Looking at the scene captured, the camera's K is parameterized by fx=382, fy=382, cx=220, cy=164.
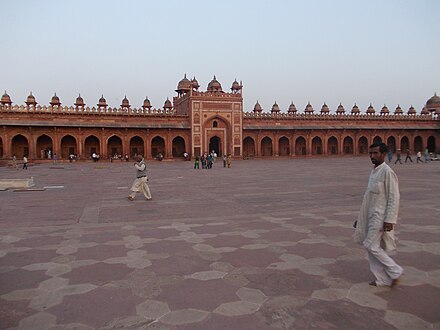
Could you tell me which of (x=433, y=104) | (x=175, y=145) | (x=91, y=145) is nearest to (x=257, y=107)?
(x=175, y=145)

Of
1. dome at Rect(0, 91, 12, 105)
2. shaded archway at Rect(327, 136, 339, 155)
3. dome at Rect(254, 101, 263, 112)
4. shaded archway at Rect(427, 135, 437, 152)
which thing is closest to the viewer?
dome at Rect(0, 91, 12, 105)

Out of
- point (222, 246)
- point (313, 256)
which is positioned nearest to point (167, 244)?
point (222, 246)

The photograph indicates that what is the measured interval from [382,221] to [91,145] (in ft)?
120

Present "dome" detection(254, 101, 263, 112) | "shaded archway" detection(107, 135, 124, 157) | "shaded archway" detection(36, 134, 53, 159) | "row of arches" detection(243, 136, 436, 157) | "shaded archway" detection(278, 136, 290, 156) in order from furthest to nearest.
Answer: "dome" detection(254, 101, 263, 112)
"shaded archway" detection(278, 136, 290, 156)
"row of arches" detection(243, 136, 436, 157)
"shaded archway" detection(107, 135, 124, 157)
"shaded archway" detection(36, 134, 53, 159)

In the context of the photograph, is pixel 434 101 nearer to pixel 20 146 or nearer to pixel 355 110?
pixel 355 110

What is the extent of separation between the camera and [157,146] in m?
39.2

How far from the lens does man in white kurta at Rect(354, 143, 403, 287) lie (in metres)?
3.15

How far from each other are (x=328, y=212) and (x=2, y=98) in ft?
129

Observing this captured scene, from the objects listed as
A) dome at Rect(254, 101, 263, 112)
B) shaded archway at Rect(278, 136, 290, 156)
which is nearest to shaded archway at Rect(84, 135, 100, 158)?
shaded archway at Rect(278, 136, 290, 156)

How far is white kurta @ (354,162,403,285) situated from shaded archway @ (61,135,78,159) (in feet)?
119

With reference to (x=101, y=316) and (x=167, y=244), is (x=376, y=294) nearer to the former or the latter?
(x=101, y=316)

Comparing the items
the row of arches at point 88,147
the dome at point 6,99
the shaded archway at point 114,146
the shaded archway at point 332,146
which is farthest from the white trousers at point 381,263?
the shaded archway at point 332,146

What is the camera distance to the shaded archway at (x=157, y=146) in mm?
38969

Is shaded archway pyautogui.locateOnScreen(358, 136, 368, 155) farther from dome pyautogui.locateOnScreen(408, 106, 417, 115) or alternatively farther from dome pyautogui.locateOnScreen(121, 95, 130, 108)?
dome pyautogui.locateOnScreen(121, 95, 130, 108)
